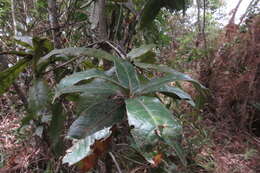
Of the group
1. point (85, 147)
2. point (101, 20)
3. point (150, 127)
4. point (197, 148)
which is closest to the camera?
point (150, 127)

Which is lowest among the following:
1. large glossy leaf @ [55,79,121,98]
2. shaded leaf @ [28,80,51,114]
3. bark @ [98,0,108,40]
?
shaded leaf @ [28,80,51,114]

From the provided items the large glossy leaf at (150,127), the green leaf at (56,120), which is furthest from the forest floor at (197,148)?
the large glossy leaf at (150,127)

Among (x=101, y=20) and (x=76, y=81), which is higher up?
(x=101, y=20)

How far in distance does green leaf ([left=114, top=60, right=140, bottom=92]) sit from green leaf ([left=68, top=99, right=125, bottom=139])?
41 millimetres

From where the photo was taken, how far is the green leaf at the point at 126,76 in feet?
1.38

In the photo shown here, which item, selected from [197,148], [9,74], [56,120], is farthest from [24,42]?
[197,148]

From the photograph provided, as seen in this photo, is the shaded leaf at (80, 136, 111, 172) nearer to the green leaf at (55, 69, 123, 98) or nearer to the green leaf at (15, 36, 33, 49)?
the green leaf at (55, 69, 123, 98)

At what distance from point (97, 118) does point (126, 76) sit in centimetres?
10

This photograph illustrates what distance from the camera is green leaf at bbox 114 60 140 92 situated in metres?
0.42

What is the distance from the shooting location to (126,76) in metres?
0.44

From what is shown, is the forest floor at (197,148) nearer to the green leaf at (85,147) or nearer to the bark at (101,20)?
the bark at (101,20)

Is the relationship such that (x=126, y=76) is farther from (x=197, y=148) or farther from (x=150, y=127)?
(x=197, y=148)

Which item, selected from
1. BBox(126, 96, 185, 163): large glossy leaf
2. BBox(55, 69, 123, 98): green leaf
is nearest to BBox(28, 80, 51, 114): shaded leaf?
BBox(55, 69, 123, 98): green leaf

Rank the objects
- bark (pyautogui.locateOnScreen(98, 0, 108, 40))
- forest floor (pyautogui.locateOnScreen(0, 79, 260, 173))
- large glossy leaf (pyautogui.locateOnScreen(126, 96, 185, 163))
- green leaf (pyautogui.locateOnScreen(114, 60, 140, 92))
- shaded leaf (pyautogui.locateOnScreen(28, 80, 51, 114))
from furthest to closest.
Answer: forest floor (pyautogui.locateOnScreen(0, 79, 260, 173))
bark (pyautogui.locateOnScreen(98, 0, 108, 40))
shaded leaf (pyautogui.locateOnScreen(28, 80, 51, 114))
green leaf (pyautogui.locateOnScreen(114, 60, 140, 92))
large glossy leaf (pyautogui.locateOnScreen(126, 96, 185, 163))
